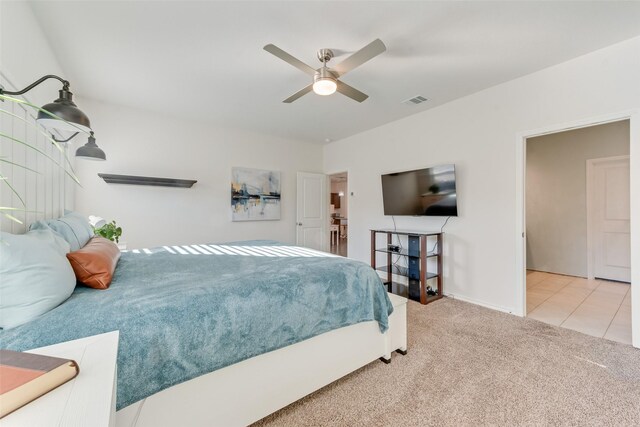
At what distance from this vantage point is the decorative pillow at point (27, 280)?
3.54 feet

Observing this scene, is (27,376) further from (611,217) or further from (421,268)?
(611,217)

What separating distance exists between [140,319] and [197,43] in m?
2.29

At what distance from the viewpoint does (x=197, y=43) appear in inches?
92.8

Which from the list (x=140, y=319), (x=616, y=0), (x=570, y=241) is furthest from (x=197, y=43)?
(x=570, y=241)

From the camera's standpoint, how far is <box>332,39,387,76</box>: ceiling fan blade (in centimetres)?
190

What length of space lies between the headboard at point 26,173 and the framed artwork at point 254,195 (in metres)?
2.26

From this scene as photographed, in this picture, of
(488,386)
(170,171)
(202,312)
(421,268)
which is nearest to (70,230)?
(202,312)

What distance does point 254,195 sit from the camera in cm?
489

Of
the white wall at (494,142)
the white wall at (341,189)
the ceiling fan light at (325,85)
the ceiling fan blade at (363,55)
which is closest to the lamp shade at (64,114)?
the ceiling fan light at (325,85)

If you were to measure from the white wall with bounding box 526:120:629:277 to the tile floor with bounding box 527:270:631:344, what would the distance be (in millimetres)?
452

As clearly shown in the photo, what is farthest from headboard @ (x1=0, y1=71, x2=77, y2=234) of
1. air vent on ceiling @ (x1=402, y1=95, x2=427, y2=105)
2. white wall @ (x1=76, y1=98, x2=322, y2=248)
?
air vent on ceiling @ (x1=402, y1=95, x2=427, y2=105)

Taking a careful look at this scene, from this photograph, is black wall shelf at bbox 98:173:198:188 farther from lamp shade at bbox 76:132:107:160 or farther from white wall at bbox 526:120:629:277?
white wall at bbox 526:120:629:277

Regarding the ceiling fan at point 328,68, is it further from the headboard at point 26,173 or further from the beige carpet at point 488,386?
the beige carpet at point 488,386

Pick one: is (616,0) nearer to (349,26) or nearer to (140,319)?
(349,26)
